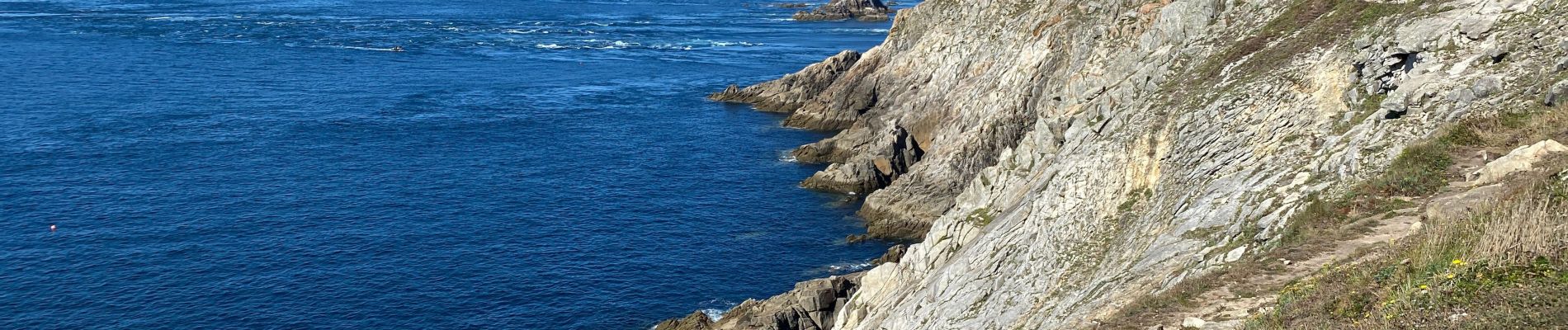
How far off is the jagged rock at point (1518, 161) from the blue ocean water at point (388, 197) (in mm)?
40425

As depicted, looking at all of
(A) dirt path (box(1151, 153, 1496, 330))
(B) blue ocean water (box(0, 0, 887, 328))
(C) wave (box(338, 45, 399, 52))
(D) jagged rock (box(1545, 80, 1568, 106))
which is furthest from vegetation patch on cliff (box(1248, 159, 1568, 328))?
(C) wave (box(338, 45, 399, 52))

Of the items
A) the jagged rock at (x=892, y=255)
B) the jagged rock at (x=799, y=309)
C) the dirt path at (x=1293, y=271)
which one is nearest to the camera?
the dirt path at (x=1293, y=271)

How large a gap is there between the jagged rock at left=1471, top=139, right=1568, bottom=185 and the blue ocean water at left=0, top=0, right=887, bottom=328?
40425 mm

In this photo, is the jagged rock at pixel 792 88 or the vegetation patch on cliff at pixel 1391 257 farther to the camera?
the jagged rock at pixel 792 88

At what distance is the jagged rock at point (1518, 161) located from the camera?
78.0 ft

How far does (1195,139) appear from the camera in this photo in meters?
37.5

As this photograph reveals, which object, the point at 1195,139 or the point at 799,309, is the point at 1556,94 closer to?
the point at 1195,139

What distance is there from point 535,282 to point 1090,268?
36750 mm

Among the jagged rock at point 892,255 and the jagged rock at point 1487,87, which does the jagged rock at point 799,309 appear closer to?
the jagged rock at point 892,255

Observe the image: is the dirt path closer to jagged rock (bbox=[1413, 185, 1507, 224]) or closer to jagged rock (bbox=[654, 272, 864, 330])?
jagged rock (bbox=[1413, 185, 1507, 224])

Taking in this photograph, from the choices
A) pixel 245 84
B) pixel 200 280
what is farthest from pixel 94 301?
pixel 245 84

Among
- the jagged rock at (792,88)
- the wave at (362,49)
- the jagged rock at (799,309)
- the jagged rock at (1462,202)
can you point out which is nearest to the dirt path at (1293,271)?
the jagged rock at (1462,202)

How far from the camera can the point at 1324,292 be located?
20.1m

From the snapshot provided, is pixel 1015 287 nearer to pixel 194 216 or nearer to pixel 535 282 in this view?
pixel 535 282
